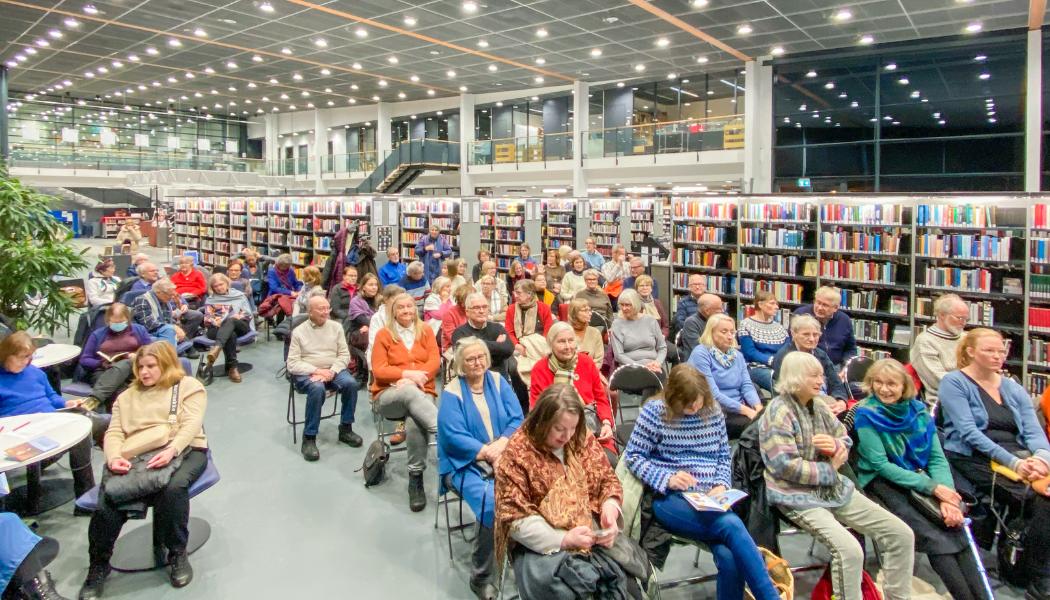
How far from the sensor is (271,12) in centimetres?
1093

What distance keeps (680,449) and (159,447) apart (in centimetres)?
271

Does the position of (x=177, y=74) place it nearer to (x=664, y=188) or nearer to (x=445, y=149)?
(x=445, y=149)

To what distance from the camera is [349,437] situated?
5.27m

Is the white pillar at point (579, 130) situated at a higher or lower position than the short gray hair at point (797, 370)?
higher

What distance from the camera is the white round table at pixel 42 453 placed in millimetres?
3164

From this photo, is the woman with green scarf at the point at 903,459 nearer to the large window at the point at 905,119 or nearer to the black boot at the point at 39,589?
the black boot at the point at 39,589

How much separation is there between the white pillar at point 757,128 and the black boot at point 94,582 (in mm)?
13315

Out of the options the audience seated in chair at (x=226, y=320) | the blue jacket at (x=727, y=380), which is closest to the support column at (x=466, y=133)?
the audience seated in chair at (x=226, y=320)

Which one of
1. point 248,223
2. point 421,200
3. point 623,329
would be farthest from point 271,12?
point 623,329

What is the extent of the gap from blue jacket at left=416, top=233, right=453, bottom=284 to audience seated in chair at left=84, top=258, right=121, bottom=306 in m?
4.54

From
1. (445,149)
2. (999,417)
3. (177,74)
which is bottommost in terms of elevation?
(999,417)

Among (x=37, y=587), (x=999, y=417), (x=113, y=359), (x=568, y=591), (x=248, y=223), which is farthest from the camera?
(x=248, y=223)

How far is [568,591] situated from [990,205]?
6.91 m

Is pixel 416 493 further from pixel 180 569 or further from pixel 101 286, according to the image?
pixel 101 286
